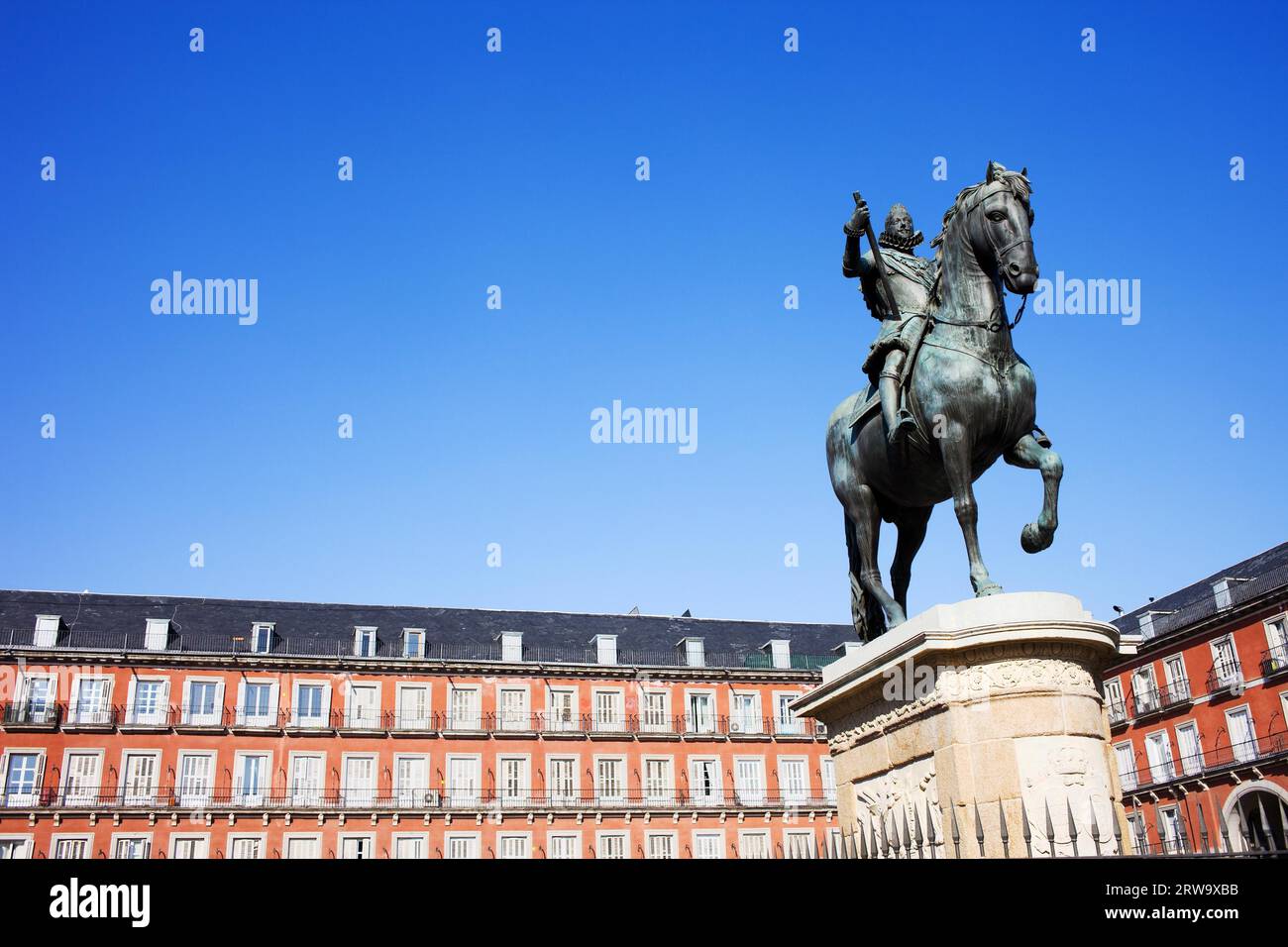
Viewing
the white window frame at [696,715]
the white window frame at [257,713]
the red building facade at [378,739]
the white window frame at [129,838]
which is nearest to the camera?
the white window frame at [129,838]

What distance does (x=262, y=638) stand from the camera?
54875mm

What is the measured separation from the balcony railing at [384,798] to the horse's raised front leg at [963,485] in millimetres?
48100

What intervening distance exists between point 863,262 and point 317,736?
158 ft

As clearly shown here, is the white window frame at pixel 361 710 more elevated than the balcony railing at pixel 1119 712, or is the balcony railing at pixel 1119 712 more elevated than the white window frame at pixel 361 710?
the white window frame at pixel 361 710

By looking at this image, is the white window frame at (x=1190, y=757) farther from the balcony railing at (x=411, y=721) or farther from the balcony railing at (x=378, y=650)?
the balcony railing at (x=378, y=650)

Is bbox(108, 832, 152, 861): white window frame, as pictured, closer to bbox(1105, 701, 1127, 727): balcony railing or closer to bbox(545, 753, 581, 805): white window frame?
bbox(545, 753, 581, 805): white window frame

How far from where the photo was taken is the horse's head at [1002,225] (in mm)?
7582

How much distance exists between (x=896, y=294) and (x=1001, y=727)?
3.75m

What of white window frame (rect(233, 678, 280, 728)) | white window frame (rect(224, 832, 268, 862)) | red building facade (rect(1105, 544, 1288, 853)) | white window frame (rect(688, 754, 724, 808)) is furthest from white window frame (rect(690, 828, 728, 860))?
white window frame (rect(233, 678, 280, 728))

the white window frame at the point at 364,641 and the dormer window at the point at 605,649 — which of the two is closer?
the white window frame at the point at 364,641

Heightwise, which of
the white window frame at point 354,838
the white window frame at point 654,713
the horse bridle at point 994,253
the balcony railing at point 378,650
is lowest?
the white window frame at point 354,838

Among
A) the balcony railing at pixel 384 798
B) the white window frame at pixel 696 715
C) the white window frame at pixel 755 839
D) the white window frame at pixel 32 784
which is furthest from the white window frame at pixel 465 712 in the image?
the white window frame at pixel 32 784
